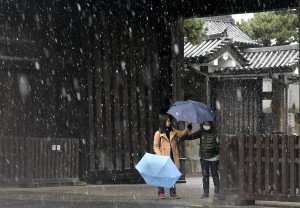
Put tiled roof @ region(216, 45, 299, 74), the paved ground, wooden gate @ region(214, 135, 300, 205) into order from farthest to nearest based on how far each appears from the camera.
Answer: tiled roof @ region(216, 45, 299, 74)
the paved ground
wooden gate @ region(214, 135, 300, 205)

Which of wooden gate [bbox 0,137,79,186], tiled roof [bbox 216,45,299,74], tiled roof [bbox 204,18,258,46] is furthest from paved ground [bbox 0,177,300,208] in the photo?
tiled roof [bbox 204,18,258,46]

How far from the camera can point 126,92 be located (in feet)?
54.2

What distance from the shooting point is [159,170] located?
11.6 m

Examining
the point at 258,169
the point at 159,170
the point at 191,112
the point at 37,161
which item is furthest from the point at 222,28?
the point at 258,169

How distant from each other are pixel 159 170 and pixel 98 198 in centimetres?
152

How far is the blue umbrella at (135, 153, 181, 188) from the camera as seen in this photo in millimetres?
11586

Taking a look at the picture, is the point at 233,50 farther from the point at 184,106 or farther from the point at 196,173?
the point at 184,106

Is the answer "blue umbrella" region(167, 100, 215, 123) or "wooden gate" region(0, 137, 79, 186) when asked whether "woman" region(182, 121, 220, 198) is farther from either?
"wooden gate" region(0, 137, 79, 186)

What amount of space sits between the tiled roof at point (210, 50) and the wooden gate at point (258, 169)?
49.4 feet

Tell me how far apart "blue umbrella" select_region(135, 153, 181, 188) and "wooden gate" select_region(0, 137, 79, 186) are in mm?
4070

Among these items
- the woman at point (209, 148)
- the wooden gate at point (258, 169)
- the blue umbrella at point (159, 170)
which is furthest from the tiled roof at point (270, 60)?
→ the wooden gate at point (258, 169)

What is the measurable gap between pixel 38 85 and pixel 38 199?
5.16 meters

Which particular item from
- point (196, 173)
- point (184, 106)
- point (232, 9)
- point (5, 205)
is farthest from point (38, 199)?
point (196, 173)

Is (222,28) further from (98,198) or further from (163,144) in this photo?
(98,198)
